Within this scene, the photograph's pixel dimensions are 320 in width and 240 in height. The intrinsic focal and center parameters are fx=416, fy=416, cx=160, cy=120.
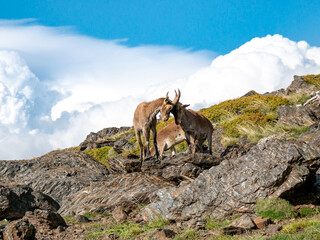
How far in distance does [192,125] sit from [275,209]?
9.49 meters

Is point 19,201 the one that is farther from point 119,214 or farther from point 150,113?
point 150,113

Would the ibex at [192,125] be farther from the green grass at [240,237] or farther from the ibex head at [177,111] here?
the green grass at [240,237]

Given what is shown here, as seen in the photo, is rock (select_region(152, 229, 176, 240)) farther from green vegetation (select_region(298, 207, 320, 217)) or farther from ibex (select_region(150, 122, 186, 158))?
ibex (select_region(150, 122, 186, 158))

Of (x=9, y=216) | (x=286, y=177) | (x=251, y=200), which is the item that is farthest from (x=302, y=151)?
(x=9, y=216)

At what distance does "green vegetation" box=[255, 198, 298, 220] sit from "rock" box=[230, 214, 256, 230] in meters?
0.55

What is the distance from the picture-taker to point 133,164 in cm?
1380

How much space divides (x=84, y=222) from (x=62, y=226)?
2.46ft

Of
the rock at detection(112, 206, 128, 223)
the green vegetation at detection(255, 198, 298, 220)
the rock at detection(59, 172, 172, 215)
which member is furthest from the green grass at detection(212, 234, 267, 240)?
the rock at detection(59, 172, 172, 215)

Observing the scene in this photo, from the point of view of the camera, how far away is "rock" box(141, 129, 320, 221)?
9258mm

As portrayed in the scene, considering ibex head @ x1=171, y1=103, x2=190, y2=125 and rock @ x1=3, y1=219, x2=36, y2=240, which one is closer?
rock @ x1=3, y1=219, x2=36, y2=240

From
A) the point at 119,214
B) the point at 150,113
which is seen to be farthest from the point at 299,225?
the point at 150,113

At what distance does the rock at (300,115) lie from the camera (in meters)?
20.1

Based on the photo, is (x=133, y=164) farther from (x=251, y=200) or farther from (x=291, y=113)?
(x=291, y=113)

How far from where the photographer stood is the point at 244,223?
819cm
